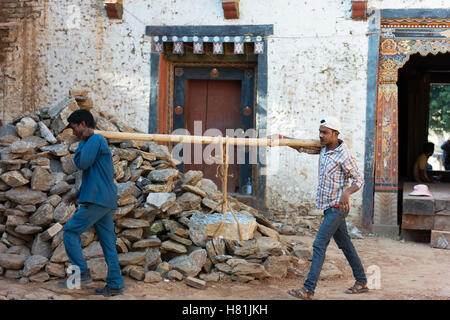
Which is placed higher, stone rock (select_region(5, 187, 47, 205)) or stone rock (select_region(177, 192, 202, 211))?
stone rock (select_region(5, 187, 47, 205))

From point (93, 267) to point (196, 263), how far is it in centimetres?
98

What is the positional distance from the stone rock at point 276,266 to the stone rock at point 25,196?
2.36 metres

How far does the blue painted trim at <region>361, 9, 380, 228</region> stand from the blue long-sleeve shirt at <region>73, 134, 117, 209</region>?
4.58 metres

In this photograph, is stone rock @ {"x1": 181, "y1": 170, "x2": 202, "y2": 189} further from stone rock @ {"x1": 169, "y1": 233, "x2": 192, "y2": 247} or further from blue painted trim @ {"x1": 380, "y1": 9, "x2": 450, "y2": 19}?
blue painted trim @ {"x1": 380, "y1": 9, "x2": 450, "y2": 19}

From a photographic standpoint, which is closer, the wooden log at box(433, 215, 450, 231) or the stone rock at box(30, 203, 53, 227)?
the stone rock at box(30, 203, 53, 227)

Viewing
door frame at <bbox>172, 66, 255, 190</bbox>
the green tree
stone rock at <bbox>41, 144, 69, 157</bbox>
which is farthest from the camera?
the green tree

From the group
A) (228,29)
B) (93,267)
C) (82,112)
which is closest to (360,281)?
(93,267)

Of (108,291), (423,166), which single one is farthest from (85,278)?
(423,166)

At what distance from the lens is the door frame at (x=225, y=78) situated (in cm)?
829

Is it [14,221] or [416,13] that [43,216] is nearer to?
[14,221]

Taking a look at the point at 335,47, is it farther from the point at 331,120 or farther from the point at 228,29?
the point at 331,120

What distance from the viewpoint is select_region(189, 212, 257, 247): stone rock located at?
5.05 m

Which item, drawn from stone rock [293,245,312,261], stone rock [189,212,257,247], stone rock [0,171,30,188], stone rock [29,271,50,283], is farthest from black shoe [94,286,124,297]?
stone rock [293,245,312,261]

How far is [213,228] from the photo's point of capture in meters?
5.05
